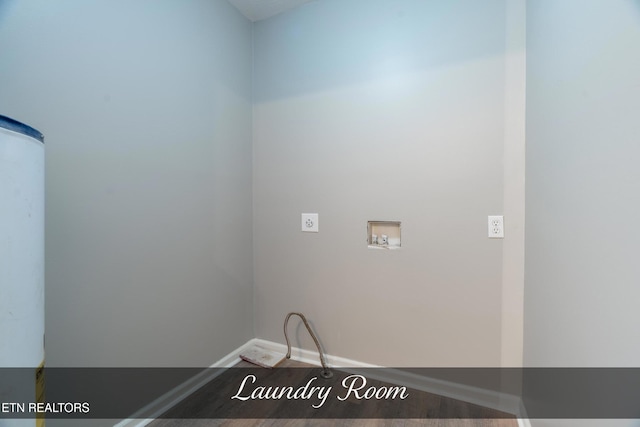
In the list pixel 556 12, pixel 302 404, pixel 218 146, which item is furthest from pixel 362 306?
pixel 556 12

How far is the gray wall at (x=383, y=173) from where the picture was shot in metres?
1.41

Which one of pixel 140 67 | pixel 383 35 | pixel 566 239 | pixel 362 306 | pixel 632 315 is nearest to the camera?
pixel 632 315

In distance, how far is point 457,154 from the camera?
1452mm

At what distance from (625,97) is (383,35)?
1335 mm

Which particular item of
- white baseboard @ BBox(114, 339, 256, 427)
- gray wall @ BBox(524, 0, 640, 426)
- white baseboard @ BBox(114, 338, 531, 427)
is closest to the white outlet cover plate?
white baseboard @ BBox(114, 338, 531, 427)

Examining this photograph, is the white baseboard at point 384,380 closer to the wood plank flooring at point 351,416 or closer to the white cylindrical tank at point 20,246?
the wood plank flooring at point 351,416

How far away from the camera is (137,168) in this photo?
128 centimetres

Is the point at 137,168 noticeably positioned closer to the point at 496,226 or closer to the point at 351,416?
the point at 351,416

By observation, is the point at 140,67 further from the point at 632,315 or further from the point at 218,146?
the point at 632,315

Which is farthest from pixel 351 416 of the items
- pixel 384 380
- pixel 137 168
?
pixel 137 168

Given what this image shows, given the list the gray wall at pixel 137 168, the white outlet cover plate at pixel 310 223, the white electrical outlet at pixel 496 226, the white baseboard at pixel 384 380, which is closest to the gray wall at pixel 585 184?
the white electrical outlet at pixel 496 226

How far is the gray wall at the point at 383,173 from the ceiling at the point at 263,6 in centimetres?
5

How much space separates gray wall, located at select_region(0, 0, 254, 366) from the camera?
998 mm

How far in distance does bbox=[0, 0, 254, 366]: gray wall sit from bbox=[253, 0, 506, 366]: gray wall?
297mm
